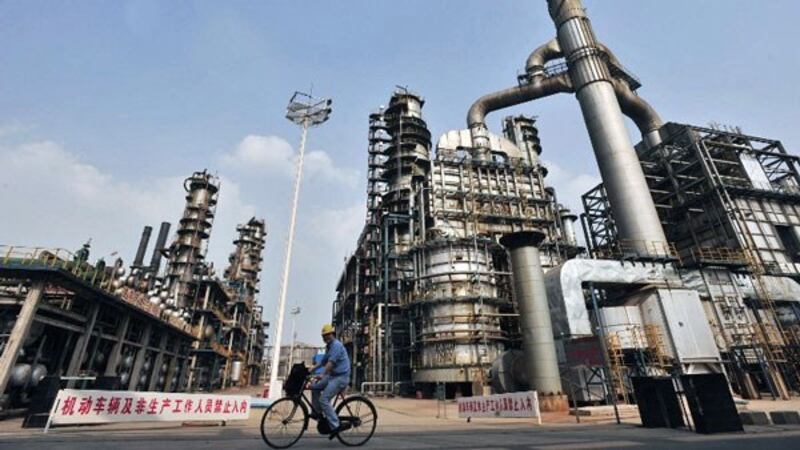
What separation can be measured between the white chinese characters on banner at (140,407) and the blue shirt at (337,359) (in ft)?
22.2

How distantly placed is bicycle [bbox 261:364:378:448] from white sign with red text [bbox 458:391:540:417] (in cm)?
696

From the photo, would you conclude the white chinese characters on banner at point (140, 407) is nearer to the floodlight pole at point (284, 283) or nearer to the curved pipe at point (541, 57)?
the floodlight pole at point (284, 283)

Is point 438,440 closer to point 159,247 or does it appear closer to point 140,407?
point 140,407

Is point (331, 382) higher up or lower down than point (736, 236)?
lower down

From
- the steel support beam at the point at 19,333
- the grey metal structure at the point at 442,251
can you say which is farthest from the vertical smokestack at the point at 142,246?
the steel support beam at the point at 19,333

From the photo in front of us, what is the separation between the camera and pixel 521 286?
20188mm

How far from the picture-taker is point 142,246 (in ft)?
149

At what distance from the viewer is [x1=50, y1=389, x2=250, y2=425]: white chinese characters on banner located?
9.17 m

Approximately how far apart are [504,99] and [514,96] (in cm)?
108

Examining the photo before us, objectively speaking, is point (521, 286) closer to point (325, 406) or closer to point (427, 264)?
point (427, 264)

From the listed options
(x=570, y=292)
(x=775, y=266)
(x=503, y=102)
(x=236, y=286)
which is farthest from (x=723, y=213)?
(x=236, y=286)

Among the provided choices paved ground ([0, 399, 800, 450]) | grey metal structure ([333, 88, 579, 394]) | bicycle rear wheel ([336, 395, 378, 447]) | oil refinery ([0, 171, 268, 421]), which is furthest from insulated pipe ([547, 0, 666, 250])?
oil refinery ([0, 171, 268, 421])

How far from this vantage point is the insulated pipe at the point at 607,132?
93.5 feet

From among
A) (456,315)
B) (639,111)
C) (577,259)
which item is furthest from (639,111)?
(456,315)
